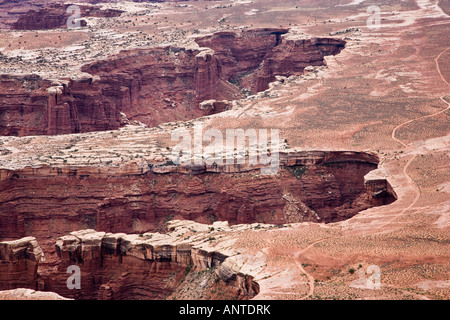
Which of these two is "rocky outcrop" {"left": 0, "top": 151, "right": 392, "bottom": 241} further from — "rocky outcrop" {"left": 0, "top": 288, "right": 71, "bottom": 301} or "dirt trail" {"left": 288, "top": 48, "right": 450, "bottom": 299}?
Answer: "rocky outcrop" {"left": 0, "top": 288, "right": 71, "bottom": 301}

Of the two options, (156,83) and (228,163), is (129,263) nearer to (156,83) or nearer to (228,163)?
(228,163)

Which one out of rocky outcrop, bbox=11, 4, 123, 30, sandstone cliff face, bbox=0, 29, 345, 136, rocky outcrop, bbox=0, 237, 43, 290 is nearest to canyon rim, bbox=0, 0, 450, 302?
rocky outcrop, bbox=0, 237, 43, 290

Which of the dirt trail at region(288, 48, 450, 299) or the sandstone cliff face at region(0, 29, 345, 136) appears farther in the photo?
the sandstone cliff face at region(0, 29, 345, 136)

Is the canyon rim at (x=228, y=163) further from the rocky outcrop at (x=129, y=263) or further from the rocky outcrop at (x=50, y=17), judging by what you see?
the rocky outcrop at (x=50, y=17)

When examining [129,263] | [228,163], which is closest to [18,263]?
[129,263]

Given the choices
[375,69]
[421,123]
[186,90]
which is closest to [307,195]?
[421,123]

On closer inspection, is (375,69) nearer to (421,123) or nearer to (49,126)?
(421,123)
